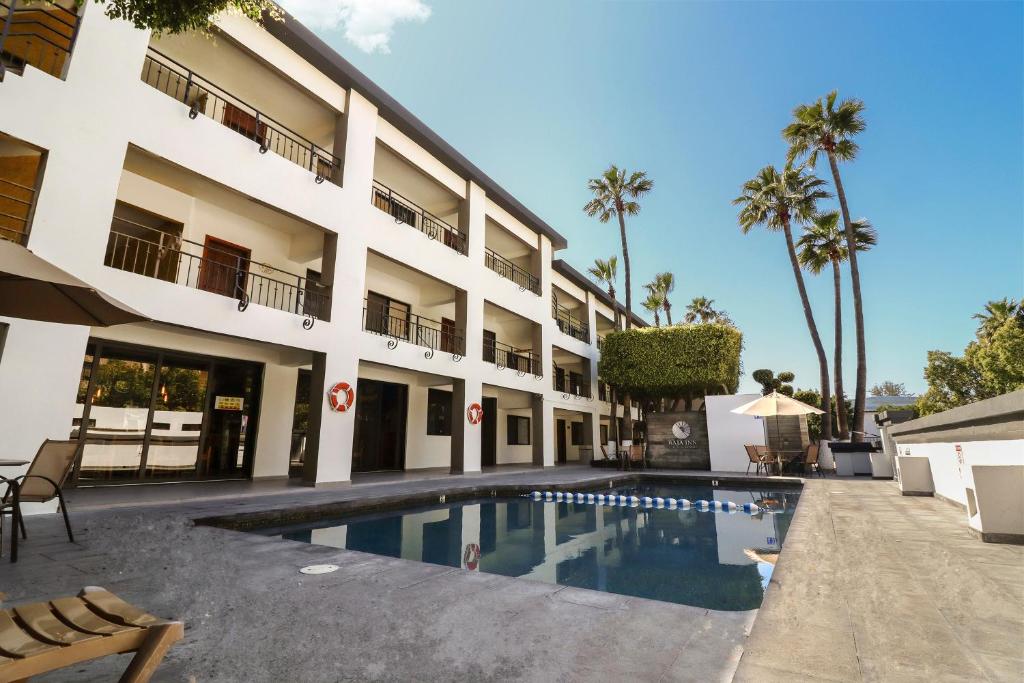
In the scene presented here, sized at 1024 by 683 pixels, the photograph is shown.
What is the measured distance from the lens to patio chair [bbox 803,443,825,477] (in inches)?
591

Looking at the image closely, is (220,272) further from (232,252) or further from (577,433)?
(577,433)

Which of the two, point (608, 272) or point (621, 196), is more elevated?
point (621, 196)

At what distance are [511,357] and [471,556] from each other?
48.8 feet

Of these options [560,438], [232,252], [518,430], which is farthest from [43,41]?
[560,438]

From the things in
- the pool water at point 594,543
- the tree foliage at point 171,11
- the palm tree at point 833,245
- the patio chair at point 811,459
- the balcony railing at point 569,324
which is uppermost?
the palm tree at point 833,245

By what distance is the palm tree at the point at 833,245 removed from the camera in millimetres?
19641

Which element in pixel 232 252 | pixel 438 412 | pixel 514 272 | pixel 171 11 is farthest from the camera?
pixel 514 272

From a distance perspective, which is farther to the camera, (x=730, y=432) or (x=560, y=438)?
(x=560, y=438)

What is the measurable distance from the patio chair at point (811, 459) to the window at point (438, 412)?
12.5 metres

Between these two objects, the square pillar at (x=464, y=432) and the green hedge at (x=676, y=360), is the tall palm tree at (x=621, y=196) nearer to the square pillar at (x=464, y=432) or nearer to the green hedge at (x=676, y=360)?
the green hedge at (x=676, y=360)

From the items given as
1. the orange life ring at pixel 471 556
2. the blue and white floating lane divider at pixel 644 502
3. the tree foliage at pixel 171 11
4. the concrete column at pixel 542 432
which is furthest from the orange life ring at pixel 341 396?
the concrete column at pixel 542 432

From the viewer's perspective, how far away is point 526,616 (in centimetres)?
280

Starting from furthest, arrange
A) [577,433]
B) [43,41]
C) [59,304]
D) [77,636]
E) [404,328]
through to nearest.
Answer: [577,433] → [404,328] → [43,41] → [59,304] → [77,636]

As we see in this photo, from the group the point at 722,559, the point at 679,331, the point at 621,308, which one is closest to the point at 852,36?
the point at 679,331
